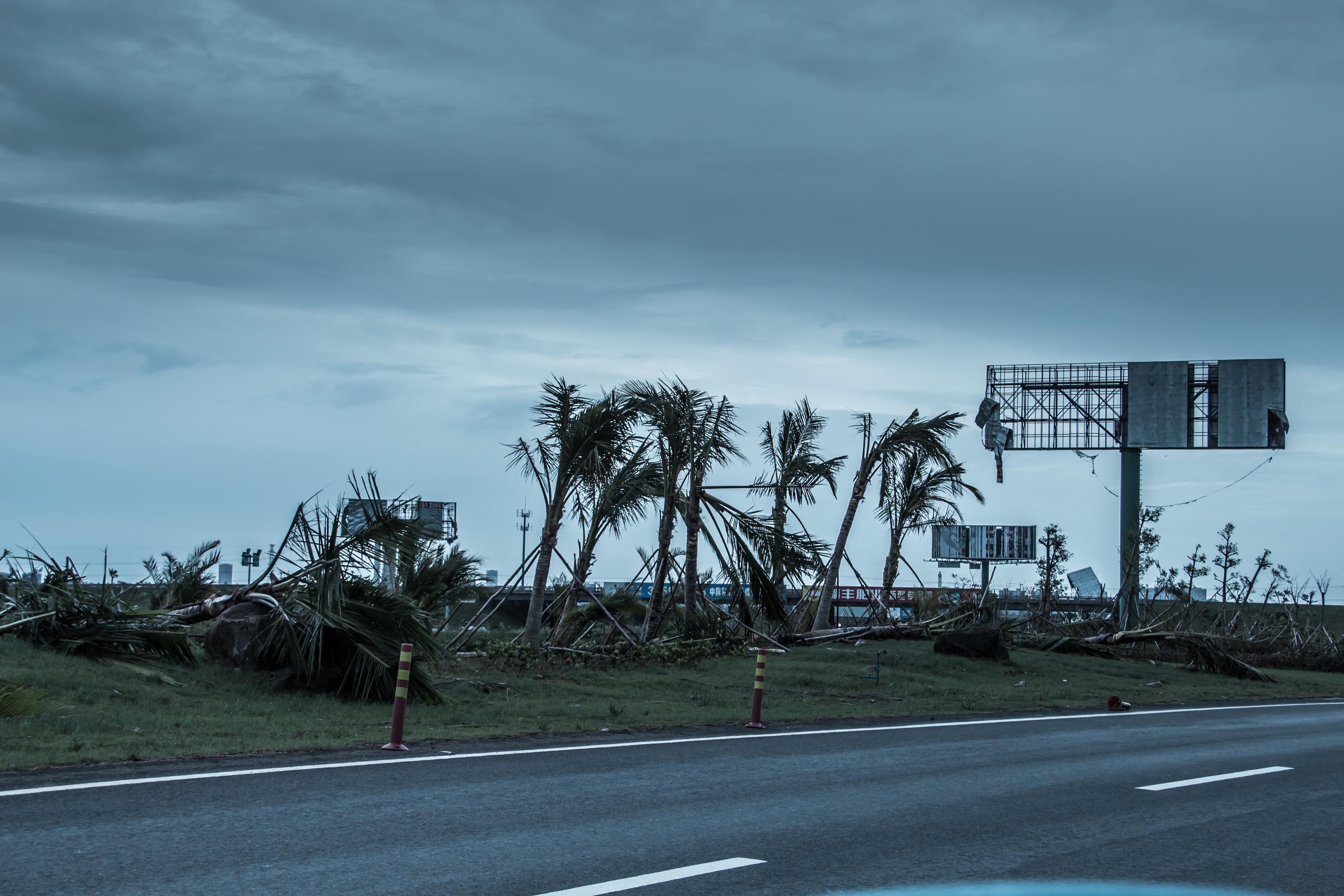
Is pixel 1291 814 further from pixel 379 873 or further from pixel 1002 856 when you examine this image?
pixel 379 873

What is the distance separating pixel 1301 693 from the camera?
24.3m

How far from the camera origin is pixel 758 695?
554 inches

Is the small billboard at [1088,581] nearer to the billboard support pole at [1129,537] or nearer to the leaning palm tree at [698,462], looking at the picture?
the billboard support pole at [1129,537]

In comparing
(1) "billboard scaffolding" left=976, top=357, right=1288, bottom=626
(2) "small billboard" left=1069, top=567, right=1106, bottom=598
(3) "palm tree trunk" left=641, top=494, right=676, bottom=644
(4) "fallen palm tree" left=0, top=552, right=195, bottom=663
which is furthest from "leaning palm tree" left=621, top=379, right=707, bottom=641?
(2) "small billboard" left=1069, top=567, right=1106, bottom=598

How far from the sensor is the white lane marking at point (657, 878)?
20.0ft

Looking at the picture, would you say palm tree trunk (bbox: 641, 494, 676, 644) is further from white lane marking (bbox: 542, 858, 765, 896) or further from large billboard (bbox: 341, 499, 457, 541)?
white lane marking (bbox: 542, 858, 765, 896)

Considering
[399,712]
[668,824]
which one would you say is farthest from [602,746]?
[668,824]

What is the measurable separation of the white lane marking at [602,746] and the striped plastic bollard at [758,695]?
1.15 ft

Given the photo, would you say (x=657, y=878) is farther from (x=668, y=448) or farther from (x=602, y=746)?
(x=668, y=448)

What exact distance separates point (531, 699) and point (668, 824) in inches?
347

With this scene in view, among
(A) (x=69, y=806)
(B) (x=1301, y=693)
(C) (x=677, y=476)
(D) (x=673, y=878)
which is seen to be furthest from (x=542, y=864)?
(B) (x=1301, y=693)

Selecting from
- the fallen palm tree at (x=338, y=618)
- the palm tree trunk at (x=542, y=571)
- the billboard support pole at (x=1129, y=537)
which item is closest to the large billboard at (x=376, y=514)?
the fallen palm tree at (x=338, y=618)

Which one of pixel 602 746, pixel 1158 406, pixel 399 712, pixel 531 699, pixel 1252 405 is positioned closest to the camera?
pixel 399 712

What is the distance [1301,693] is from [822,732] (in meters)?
15.1
